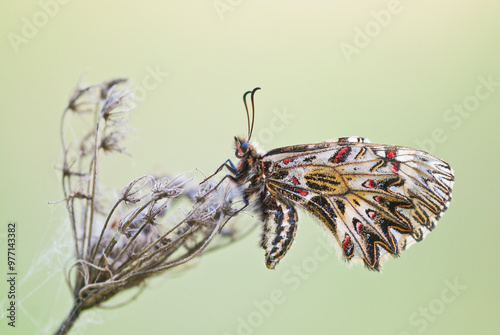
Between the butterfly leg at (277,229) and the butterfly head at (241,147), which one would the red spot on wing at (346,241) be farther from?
the butterfly head at (241,147)

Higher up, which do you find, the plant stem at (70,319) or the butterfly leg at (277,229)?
the plant stem at (70,319)

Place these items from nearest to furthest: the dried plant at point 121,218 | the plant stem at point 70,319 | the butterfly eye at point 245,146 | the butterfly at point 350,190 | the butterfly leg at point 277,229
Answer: the plant stem at point 70,319
the dried plant at point 121,218
the butterfly leg at point 277,229
the butterfly at point 350,190
the butterfly eye at point 245,146

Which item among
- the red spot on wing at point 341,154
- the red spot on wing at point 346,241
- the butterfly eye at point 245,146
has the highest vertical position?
the butterfly eye at point 245,146

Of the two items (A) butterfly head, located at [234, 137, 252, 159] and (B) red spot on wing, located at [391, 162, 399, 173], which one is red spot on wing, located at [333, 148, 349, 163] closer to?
(B) red spot on wing, located at [391, 162, 399, 173]

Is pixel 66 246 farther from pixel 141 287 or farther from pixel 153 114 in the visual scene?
pixel 153 114

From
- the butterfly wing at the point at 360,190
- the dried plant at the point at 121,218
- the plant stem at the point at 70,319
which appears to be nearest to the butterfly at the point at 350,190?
the butterfly wing at the point at 360,190

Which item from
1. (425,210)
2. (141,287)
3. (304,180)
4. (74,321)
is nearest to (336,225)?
(304,180)

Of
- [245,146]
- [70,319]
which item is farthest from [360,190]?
[70,319]

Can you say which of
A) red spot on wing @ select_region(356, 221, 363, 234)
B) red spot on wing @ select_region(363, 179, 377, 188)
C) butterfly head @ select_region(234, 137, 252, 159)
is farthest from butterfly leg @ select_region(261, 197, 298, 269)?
red spot on wing @ select_region(363, 179, 377, 188)
